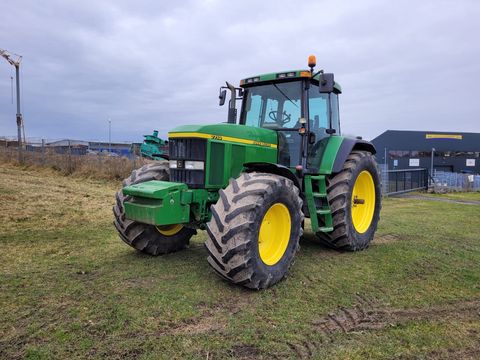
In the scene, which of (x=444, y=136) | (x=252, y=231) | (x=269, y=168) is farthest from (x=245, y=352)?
(x=444, y=136)

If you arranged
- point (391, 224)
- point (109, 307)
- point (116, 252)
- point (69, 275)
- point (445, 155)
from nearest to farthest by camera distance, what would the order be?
point (109, 307) → point (69, 275) → point (116, 252) → point (391, 224) → point (445, 155)

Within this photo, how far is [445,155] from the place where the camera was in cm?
3822

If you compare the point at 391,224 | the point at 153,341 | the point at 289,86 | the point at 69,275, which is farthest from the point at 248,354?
the point at 391,224

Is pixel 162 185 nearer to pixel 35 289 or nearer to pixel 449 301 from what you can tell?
pixel 35 289

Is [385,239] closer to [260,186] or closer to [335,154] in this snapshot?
[335,154]

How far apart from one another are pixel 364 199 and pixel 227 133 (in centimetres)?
322

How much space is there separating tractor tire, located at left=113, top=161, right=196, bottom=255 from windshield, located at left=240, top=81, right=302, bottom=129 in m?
1.60

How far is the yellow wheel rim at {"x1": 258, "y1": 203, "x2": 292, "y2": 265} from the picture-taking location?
15.2 feet

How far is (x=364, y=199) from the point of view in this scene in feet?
22.9

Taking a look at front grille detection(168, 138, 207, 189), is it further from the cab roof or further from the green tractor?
the cab roof

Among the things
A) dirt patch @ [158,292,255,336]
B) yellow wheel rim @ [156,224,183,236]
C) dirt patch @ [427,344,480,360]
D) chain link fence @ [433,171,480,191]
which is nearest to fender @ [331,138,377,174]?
yellow wheel rim @ [156,224,183,236]

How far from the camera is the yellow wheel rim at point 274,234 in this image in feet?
15.2

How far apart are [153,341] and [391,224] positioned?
23.7ft

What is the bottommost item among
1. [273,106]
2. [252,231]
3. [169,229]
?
[169,229]
